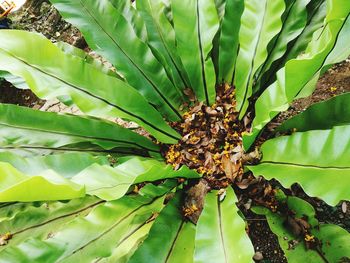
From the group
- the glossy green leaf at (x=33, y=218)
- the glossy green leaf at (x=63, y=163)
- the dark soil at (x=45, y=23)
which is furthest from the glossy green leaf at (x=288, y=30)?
the dark soil at (x=45, y=23)

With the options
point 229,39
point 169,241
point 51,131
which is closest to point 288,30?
point 229,39

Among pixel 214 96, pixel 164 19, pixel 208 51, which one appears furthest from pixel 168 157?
pixel 164 19

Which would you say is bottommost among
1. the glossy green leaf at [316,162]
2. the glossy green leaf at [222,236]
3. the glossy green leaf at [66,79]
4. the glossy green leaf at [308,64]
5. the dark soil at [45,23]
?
the glossy green leaf at [222,236]

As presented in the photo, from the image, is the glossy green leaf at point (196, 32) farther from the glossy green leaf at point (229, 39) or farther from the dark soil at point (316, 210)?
the dark soil at point (316, 210)

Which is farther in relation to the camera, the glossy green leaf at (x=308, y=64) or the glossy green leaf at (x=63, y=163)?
the glossy green leaf at (x=63, y=163)

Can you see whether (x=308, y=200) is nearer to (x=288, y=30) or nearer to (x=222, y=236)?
(x=222, y=236)

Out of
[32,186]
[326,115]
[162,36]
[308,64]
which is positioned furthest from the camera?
[162,36]

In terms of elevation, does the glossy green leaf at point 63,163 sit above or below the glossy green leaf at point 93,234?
above
